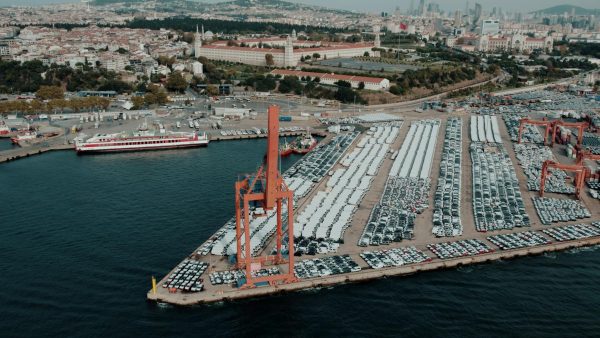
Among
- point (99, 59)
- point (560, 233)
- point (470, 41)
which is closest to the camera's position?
point (560, 233)

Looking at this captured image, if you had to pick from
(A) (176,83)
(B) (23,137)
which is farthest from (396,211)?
(A) (176,83)

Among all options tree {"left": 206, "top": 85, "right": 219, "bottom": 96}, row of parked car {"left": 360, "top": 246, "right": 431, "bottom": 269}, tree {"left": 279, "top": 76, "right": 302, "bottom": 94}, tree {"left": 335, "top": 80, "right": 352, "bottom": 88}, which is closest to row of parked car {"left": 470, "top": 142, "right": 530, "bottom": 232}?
row of parked car {"left": 360, "top": 246, "right": 431, "bottom": 269}

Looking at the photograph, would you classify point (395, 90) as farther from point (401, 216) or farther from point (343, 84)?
point (401, 216)

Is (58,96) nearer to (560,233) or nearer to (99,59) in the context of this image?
(99,59)

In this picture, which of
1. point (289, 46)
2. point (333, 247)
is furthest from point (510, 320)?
point (289, 46)

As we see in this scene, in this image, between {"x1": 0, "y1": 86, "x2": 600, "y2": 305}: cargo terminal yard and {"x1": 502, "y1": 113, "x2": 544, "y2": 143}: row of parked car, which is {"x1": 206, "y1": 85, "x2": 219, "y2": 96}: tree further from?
{"x1": 502, "y1": 113, "x2": 544, "y2": 143}: row of parked car

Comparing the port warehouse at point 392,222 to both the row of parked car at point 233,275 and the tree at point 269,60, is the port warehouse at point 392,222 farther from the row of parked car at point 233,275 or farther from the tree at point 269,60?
the tree at point 269,60
